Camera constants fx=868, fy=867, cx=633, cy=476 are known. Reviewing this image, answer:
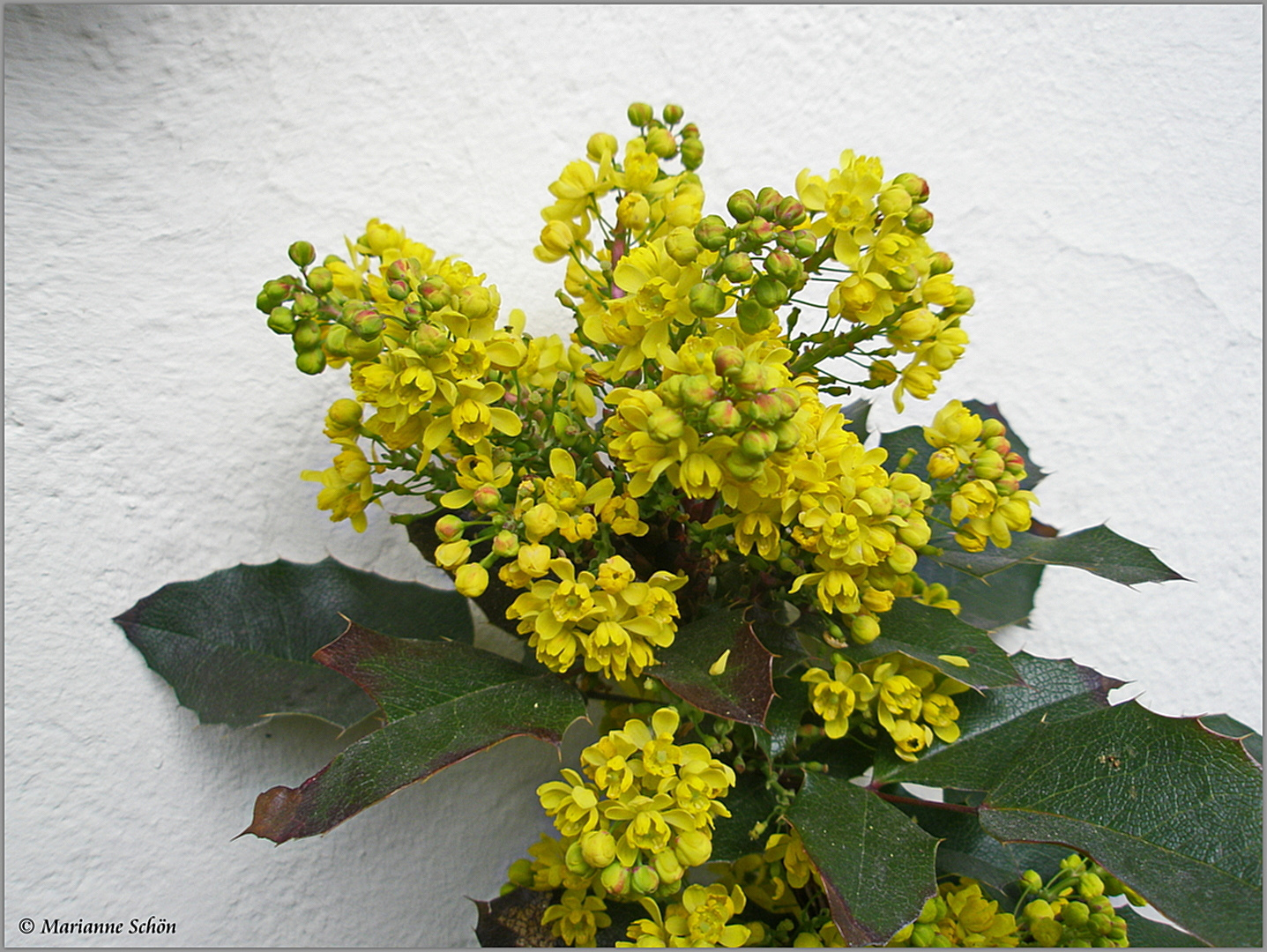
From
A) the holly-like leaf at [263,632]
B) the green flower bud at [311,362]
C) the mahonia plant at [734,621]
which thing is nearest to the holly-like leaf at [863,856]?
the mahonia plant at [734,621]

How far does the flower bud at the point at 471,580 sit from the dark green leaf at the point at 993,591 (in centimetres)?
40

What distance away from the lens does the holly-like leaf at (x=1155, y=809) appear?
489 millimetres

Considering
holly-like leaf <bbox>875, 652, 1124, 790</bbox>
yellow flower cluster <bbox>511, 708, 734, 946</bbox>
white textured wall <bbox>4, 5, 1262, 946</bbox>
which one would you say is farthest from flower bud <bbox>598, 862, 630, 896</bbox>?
white textured wall <bbox>4, 5, 1262, 946</bbox>

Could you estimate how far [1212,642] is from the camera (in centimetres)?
101

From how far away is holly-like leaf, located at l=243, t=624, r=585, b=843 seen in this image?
51cm

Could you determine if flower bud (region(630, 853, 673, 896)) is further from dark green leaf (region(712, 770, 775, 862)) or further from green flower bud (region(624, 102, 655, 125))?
green flower bud (region(624, 102, 655, 125))

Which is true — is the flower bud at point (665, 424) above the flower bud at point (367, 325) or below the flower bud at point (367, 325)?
below

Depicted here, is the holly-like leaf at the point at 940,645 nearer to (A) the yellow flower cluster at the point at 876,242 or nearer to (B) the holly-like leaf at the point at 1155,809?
(B) the holly-like leaf at the point at 1155,809

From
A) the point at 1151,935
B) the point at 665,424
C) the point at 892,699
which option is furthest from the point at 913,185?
the point at 1151,935

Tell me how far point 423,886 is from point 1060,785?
1.76 ft

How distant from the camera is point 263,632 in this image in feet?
2.26

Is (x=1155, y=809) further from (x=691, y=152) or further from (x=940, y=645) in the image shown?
(x=691, y=152)

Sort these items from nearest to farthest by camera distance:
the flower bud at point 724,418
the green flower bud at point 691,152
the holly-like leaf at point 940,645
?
the flower bud at point 724,418 → the holly-like leaf at point 940,645 → the green flower bud at point 691,152

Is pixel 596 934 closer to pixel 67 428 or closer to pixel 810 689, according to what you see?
pixel 810 689
